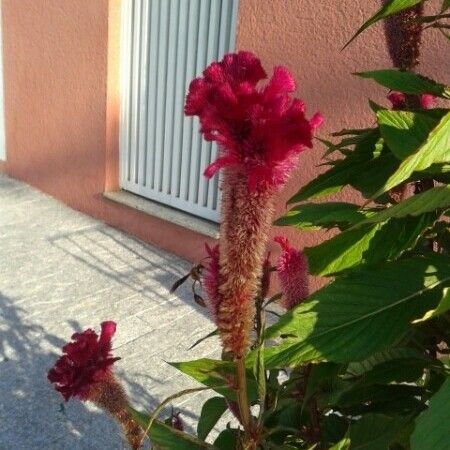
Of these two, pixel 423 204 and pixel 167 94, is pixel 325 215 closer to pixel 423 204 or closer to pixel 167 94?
pixel 423 204

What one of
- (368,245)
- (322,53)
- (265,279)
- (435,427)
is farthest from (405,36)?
(322,53)

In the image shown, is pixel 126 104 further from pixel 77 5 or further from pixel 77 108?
pixel 77 5

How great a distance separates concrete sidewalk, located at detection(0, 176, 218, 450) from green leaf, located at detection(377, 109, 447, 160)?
245 cm

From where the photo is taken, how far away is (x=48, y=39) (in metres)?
5.79

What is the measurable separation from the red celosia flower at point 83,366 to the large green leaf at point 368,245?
494mm

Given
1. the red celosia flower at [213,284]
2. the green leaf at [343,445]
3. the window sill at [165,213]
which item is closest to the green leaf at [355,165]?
the red celosia flower at [213,284]

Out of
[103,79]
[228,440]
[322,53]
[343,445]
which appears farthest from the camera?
[103,79]

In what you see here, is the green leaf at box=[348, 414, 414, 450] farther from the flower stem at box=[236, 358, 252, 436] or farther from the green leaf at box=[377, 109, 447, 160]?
the green leaf at box=[377, 109, 447, 160]

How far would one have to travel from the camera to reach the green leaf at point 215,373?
902 millimetres

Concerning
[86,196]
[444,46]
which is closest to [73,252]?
[86,196]

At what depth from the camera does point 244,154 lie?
2.40 ft

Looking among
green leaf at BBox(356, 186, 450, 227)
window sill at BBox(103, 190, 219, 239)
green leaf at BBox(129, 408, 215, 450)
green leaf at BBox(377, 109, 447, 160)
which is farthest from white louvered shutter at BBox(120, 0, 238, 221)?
green leaf at BBox(356, 186, 450, 227)

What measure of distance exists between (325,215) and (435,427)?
0.47 meters

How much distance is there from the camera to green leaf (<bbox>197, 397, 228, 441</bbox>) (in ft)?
4.28
